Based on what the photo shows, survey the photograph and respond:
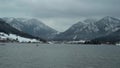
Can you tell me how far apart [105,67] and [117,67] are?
2948 millimetres

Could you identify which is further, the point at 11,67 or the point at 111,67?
the point at 111,67

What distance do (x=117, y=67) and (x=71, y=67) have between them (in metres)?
11.4

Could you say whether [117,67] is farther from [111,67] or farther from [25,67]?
[25,67]

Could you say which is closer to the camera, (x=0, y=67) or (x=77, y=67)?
(x=0, y=67)

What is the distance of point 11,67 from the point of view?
222ft

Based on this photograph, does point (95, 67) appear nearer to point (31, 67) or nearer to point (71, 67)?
point (71, 67)

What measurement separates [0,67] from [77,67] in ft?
61.3

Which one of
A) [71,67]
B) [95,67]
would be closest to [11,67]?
[71,67]

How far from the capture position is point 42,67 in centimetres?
6912

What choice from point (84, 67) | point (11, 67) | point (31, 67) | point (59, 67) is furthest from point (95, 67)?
point (11, 67)

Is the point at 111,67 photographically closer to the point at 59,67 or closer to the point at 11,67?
the point at 59,67

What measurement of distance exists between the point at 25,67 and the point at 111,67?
840 inches

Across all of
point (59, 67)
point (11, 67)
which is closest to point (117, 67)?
point (59, 67)

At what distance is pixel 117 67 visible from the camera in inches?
2832
